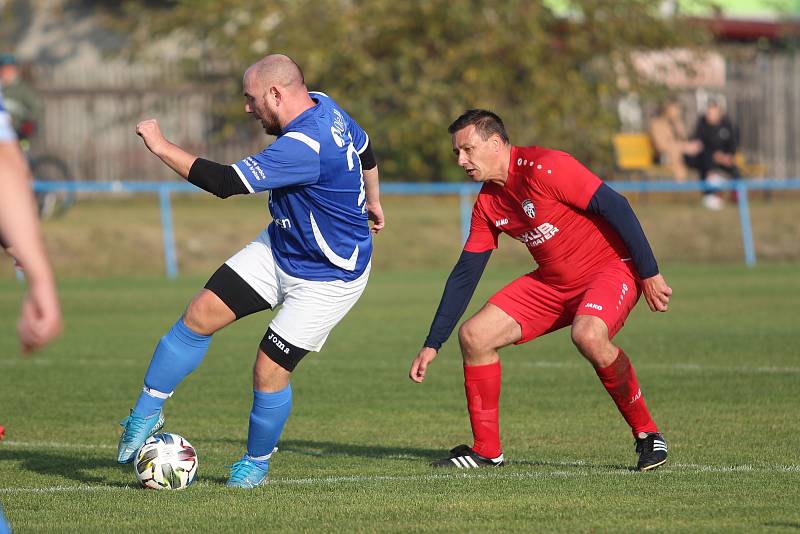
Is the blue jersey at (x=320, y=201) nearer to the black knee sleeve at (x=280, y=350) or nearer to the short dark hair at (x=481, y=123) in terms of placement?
the black knee sleeve at (x=280, y=350)

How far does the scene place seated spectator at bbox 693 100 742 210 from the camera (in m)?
25.8

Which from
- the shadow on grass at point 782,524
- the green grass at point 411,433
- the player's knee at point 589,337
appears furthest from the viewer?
the player's knee at point 589,337

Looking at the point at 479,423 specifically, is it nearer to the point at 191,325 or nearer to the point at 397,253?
the point at 191,325

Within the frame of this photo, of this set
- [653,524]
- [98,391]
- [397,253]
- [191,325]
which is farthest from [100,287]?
[653,524]

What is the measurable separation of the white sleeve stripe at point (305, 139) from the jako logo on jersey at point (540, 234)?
1.39m

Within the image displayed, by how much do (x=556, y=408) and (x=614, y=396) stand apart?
236 cm

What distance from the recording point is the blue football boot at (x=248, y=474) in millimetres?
7277

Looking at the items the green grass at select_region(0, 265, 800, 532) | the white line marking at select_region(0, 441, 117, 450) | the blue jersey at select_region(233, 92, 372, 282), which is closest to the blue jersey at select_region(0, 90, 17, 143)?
the green grass at select_region(0, 265, 800, 532)

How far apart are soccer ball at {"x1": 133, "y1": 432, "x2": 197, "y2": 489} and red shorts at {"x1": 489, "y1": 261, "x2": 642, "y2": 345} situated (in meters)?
1.84

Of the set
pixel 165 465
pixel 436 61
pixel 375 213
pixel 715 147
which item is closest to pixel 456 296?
pixel 375 213

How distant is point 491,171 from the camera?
7902 millimetres

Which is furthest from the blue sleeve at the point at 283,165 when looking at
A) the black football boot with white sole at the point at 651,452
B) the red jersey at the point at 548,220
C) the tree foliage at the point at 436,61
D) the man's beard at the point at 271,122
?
the tree foliage at the point at 436,61

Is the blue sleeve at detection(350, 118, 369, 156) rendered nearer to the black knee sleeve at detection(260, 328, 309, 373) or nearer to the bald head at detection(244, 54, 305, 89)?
the bald head at detection(244, 54, 305, 89)

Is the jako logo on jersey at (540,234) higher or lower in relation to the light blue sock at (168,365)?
higher
